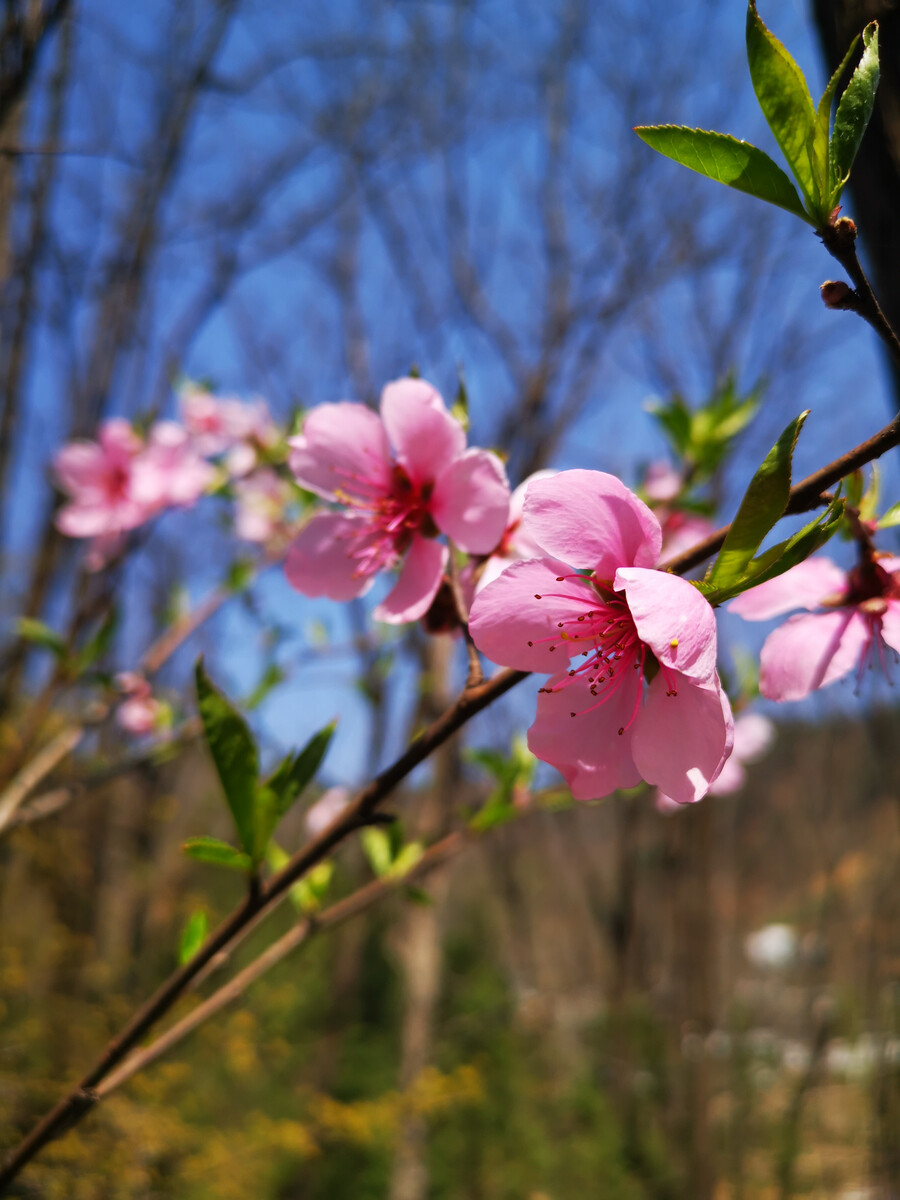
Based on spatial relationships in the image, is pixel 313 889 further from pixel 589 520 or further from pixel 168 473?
pixel 168 473

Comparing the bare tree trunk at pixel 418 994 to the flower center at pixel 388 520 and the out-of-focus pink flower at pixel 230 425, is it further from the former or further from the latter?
the flower center at pixel 388 520

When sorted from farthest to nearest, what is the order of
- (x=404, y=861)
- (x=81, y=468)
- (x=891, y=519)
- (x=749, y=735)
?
(x=81, y=468) → (x=749, y=735) → (x=404, y=861) → (x=891, y=519)

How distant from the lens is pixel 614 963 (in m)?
3.23

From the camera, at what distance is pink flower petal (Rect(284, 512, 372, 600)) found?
1.89 feet

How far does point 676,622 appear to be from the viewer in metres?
0.34

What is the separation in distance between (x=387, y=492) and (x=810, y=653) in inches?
12.0

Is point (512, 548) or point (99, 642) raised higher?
point (99, 642)

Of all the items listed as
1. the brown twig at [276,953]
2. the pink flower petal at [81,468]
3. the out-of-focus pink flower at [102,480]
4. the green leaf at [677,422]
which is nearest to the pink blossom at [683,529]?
the green leaf at [677,422]

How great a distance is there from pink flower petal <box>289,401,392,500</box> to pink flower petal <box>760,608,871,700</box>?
0.95ft

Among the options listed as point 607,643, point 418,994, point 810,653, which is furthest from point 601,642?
point 418,994

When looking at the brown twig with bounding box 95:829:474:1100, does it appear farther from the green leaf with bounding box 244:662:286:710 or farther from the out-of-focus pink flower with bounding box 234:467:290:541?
the out-of-focus pink flower with bounding box 234:467:290:541

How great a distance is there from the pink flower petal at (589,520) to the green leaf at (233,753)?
7.1 inches

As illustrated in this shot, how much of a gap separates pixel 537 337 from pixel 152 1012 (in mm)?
3212

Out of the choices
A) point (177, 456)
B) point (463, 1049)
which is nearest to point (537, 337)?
point (177, 456)
